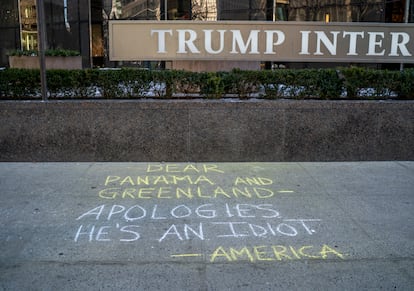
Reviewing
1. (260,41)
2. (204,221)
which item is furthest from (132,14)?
(204,221)

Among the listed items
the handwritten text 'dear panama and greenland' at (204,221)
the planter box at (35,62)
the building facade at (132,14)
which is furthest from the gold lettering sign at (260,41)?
the planter box at (35,62)

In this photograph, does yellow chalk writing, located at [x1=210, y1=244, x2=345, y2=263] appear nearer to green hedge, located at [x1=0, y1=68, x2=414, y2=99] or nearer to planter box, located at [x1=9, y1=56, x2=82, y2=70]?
green hedge, located at [x1=0, y1=68, x2=414, y2=99]

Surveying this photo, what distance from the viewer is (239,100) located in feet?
21.9

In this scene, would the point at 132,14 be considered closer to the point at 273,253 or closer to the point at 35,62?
the point at 35,62

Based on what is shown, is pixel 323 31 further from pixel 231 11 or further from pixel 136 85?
pixel 231 11

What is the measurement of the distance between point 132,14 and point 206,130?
10776 millimetres

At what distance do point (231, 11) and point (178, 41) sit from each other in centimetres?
804

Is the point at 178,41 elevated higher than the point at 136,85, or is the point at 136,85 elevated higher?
the point at 178,41

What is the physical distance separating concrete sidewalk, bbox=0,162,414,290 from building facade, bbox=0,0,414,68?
411 centimetres

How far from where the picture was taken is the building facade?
41.7 feet

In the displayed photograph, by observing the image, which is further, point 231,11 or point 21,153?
point 231,11

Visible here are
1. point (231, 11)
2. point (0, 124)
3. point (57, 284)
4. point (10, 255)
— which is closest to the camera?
point (57, 284)

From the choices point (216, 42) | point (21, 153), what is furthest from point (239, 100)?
point (21, 153)

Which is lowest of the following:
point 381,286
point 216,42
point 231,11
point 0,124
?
point 381,286
